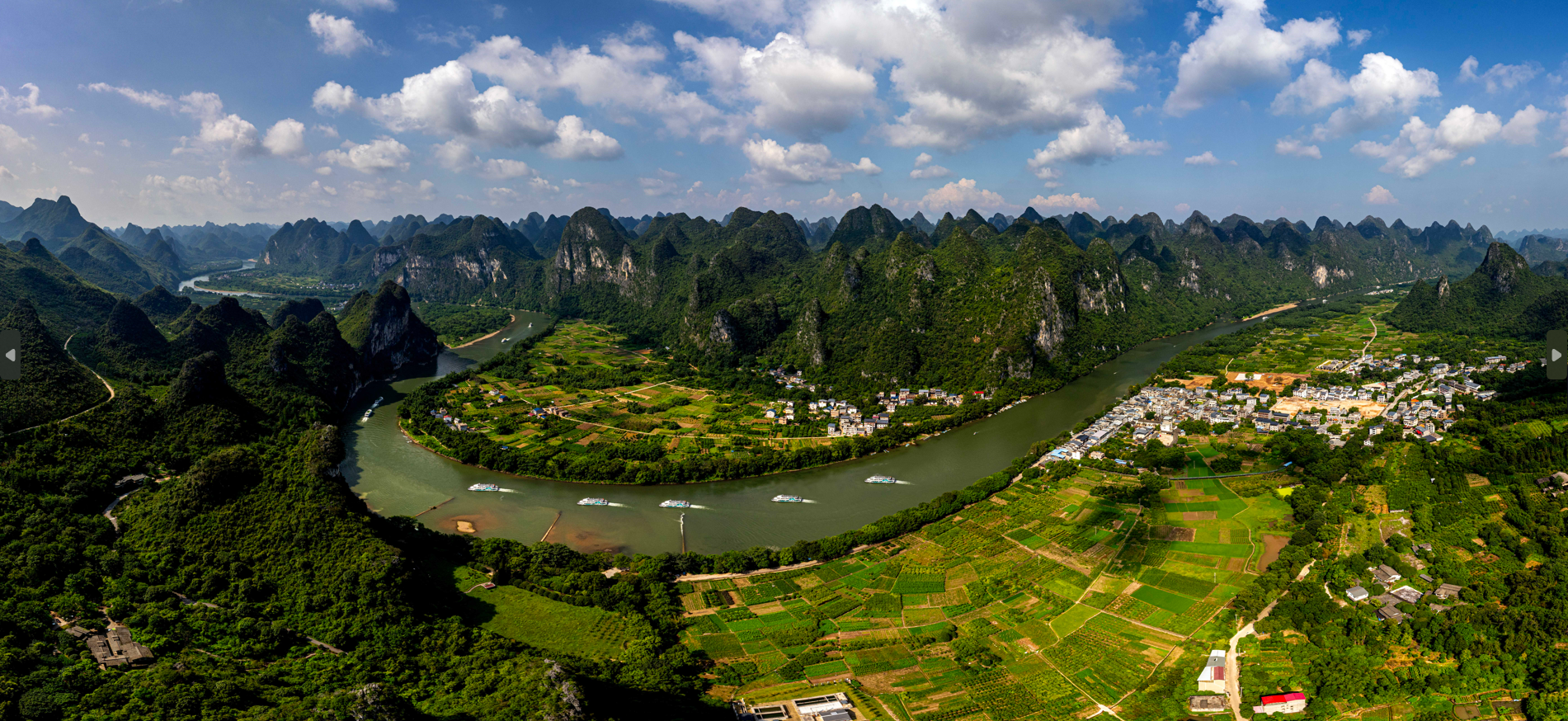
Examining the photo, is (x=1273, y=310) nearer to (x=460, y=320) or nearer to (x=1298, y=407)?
(x=1298, y=407)

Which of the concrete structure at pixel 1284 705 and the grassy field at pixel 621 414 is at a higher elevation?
the grassy field at pixel 621 414

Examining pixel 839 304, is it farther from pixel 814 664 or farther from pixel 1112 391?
pixel 814 664

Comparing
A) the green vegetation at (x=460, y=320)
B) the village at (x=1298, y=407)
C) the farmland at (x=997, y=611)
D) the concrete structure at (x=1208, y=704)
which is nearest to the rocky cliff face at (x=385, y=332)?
the green vegetation at (x=460, y=320)

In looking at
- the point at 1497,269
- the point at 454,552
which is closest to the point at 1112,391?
the point at 454,552

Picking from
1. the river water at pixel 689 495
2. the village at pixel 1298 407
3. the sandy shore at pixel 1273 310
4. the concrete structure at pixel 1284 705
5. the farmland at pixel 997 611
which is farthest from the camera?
the sandy shore at pixel 1273 310

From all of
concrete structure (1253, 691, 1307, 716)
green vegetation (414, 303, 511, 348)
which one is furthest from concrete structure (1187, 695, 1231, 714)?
green vegetation (414, 303, 511, 348)

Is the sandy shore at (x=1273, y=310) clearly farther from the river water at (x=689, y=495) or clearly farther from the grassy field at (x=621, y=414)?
the grassy field at (x=621, y=414)

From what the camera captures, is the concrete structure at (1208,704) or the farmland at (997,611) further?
the farmland at (997,611)

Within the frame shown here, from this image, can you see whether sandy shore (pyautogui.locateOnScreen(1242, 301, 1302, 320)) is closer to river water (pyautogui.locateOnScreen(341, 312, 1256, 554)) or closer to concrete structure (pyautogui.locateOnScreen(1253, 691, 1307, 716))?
river water (pyautogui.locateOnScreen(341, 312, 1256, 554))
